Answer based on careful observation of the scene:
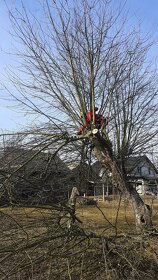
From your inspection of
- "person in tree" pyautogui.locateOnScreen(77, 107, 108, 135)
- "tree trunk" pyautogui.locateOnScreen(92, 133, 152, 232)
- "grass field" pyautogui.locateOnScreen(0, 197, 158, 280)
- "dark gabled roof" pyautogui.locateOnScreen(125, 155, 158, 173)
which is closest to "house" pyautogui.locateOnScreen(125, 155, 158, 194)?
"dark gabled roof" pyautogui.locateOnScreen(125, 155, 158, 173)

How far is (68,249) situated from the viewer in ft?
18.9

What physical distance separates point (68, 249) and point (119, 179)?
3.17 meters

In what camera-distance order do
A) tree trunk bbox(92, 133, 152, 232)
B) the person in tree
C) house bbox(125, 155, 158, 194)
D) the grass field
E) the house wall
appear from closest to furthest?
the grass field < tree trunk bbox(92, 133, 152, 232) < the person in tree < house bbox(125, 155, 158, 194) < the house wall

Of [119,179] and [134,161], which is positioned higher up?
[134,161]

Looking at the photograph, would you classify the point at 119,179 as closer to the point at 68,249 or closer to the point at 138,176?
the point at 138,176

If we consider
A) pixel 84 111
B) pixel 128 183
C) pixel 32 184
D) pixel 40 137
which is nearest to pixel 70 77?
pixel 84 111

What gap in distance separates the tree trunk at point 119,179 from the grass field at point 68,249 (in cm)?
217

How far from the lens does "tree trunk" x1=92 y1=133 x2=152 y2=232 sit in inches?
328

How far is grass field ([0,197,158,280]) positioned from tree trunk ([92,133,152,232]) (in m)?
2.17

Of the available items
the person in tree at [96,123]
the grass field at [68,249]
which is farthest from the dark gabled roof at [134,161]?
the grass field at [68,249]

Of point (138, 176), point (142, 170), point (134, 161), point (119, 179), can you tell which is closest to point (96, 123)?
point (119, 179)

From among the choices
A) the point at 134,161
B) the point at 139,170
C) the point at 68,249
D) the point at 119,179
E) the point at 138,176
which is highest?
the point at 134,161

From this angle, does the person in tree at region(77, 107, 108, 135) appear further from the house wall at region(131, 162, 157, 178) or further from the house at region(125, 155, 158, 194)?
the house wall at region(131, 162, 157, 178)

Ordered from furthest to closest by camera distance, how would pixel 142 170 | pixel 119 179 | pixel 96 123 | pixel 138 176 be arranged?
pixel 142 170, pixel 138 176, pixel 96 123, pixel 119 179
